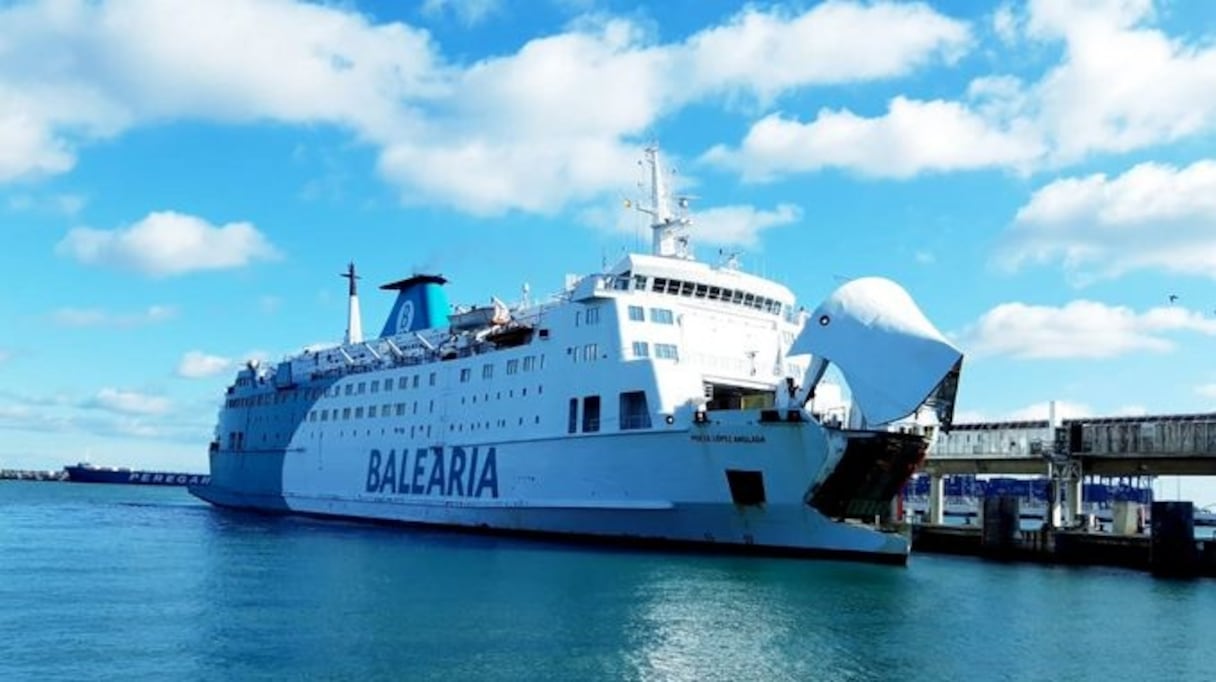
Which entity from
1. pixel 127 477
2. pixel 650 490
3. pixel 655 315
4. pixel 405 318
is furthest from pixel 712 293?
pixel 127 477

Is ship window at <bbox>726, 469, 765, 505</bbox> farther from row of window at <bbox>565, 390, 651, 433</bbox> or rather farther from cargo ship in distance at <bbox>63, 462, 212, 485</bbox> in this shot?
cargo ship in distance at <bbox>63, 462, 212, 485</bbox>

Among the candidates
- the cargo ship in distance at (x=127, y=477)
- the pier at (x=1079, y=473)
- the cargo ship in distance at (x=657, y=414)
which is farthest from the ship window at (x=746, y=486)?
the cargo ship in distance at (x=127, y=477)

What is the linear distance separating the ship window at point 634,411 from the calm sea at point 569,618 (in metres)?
3.34

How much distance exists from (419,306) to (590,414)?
1721 centimetres

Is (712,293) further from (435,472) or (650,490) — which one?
(435,472)

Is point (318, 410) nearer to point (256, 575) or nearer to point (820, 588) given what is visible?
point (256, 575)

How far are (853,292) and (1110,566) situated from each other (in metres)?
12.6

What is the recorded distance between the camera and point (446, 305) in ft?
148

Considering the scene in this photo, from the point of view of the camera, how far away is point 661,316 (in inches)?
1186

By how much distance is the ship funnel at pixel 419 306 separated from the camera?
44.5m

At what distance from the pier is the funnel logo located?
21390mm

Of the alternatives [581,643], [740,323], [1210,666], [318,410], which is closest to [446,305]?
[318,410]

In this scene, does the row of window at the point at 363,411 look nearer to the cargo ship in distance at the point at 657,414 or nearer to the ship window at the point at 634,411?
the cargo ship in distance at the point at 657,414

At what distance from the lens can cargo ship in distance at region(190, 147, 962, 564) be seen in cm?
2486
